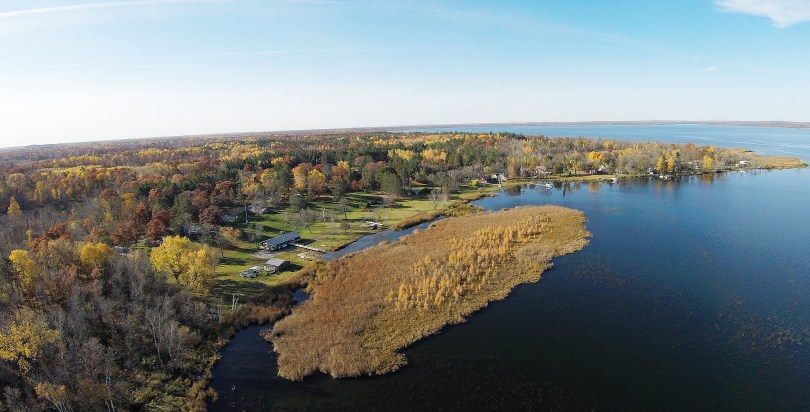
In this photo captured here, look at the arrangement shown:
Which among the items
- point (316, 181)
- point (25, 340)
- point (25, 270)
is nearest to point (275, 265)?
point (25, 270)

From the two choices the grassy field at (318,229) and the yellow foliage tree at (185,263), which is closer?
the yellow foliage tree at (185,263)

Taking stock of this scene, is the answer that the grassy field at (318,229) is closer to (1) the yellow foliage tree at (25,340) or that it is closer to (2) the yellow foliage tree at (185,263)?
(2) the yellow foliage tree at (185,263)

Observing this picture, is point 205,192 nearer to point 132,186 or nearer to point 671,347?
point 132,186

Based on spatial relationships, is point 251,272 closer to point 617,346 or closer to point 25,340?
point 25,340

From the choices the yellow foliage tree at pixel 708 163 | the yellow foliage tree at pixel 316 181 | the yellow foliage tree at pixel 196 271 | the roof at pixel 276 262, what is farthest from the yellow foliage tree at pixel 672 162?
the yellow foliage tree at pixel 196 271

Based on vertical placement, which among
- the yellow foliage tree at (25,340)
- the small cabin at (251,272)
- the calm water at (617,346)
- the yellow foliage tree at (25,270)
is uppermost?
the yellow foliage tree at (25,270)
